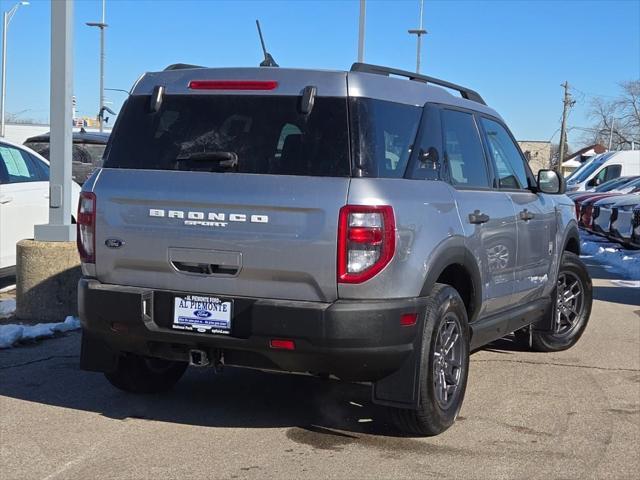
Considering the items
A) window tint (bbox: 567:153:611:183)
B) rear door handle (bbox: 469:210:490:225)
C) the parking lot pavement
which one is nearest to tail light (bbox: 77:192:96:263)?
the parking lot pavement

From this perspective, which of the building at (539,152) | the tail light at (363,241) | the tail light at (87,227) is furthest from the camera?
the building at (539,152)

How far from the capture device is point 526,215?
20.3ft

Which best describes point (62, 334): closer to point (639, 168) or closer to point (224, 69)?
point (224, 69)

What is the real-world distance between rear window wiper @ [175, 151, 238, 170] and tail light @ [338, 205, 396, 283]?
0.74 metres

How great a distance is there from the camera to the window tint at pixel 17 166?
9.13 m

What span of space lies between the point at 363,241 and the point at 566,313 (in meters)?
4.00

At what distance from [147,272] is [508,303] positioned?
8.85ft

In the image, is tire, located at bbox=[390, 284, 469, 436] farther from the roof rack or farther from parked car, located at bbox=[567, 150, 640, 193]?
parked car, located at bbox=[567, 150, 640, 193]

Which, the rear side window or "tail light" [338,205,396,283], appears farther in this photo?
the rear side window

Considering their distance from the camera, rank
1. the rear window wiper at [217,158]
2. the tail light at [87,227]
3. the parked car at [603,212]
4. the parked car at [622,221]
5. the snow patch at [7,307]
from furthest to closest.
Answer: the parked car at [603,212] < the parked car at [622,221] < the snow patch at [7,307] < the tail light at [87,227] < the rear window wiper at [217,158]

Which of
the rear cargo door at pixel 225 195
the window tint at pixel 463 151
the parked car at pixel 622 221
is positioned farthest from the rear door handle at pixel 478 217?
the parked car at pixel 622 221

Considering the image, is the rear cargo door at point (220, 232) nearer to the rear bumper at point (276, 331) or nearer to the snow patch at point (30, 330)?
the rear bumper at point (276, 331)

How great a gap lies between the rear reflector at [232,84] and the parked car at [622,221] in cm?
1301

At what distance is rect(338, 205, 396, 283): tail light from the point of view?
422 cm
